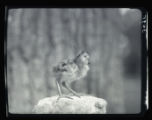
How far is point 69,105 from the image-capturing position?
1.50 meters

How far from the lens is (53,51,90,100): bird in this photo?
1486 millimetres

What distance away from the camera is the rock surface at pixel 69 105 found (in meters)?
1.50

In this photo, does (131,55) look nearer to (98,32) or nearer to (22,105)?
(98,32)

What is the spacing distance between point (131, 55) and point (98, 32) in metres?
0.17

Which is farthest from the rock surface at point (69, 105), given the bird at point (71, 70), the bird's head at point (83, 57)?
the bird's head at point (83, 57)

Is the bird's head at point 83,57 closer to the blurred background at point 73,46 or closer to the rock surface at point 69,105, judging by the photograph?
the blurred background at point 73,46

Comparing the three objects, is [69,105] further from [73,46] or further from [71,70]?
[73,46]

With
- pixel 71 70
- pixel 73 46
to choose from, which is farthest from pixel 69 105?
pixel 73 46

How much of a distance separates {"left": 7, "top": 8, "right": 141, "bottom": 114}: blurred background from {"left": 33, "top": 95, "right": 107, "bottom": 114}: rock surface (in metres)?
0.03

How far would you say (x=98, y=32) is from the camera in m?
1.48

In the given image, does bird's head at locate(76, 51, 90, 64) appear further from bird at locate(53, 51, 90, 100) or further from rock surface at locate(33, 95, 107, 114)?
rock surface at locate(33, 95, 107, 114)

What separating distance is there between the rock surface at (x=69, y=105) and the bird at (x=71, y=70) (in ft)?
0.07

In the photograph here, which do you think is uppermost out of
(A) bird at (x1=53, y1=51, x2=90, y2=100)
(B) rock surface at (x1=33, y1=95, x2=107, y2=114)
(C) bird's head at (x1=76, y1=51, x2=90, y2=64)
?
(C) bird's head at (x1=76, y1=51, x2=90, y2=64)

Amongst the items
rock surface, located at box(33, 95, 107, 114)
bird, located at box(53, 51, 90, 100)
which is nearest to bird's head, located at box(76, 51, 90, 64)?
bird, located at box(53, 51, 90, 100)
